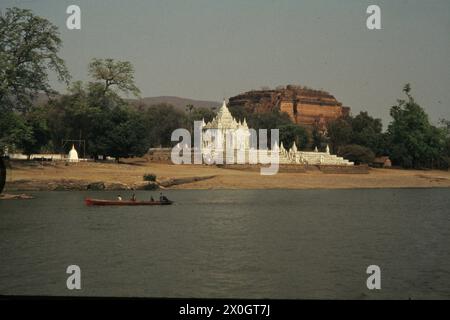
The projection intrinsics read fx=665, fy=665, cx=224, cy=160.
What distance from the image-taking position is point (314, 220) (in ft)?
123

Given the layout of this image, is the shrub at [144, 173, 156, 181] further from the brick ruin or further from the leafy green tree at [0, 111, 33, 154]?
the brick ruin

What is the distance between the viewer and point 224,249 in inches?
1045

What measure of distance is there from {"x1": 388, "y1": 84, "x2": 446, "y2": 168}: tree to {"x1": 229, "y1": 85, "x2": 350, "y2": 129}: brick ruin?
5229 centimetres

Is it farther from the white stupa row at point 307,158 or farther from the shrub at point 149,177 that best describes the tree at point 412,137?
the shrub at point 149,177

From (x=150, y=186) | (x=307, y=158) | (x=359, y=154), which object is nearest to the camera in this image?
(x=150, y=186)

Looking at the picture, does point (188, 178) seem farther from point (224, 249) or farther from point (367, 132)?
point (367, 132)

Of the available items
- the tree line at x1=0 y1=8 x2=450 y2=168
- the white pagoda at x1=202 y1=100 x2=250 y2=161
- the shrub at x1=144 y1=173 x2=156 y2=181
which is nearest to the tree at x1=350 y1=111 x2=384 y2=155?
the tree line at x1=0 y1=8 x2=450 y2=168

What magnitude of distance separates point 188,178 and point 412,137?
39.7m

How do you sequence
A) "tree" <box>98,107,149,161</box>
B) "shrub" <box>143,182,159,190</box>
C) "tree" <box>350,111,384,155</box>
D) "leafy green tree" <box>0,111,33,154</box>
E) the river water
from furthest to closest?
"tree" <box>350,111,384,155</box>
"tree" <box>98,107,149,161</box>
"shrub" <box>143,182,159,190</box>
"leafy green tree" <box>0,111,33,154</box>
the river water

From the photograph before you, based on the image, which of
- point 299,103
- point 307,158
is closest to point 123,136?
point 307,158

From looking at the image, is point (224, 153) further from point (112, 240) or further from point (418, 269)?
point (418, 269)

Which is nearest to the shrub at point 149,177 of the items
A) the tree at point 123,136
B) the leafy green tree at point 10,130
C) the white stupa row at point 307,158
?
the tree at point 123,136

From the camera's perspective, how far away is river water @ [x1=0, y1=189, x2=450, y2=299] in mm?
19453
